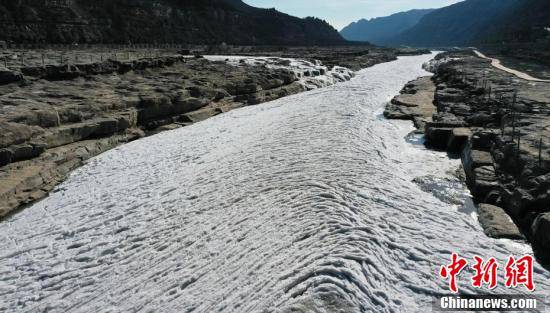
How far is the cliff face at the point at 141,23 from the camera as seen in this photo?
206 feet

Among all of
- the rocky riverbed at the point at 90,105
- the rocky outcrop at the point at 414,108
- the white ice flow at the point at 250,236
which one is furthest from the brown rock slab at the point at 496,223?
the rocky riverbed at the point at 90,105

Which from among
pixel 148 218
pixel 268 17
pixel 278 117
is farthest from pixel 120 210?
pixel 268 17

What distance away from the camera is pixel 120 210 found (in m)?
11.3

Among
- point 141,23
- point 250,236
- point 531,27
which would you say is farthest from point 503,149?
point 531,27

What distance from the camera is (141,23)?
85812mm

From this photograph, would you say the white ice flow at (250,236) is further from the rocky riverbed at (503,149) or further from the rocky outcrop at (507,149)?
the rocky outcrop at (507,149)

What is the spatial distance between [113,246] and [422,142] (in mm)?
12466

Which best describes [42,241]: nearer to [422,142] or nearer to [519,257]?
[519,257]

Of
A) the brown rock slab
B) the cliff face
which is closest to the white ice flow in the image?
the brown rock slab

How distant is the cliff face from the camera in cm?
6281

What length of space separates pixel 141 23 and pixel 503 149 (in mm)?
86160

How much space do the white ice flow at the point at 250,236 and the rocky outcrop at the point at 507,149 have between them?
891mm

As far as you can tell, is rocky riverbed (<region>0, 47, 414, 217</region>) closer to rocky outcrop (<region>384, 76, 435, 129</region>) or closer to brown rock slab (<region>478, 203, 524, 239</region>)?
rocky outcrop (<region>384, 76, 435, 129</region>)

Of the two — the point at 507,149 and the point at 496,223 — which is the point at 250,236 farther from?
the point at 507,149
